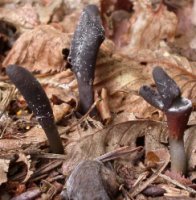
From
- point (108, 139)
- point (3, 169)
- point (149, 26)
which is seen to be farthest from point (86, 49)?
point (149, 26)

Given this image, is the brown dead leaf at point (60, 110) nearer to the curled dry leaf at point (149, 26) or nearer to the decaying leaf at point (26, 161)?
the decaying leaf at point (26, 161)

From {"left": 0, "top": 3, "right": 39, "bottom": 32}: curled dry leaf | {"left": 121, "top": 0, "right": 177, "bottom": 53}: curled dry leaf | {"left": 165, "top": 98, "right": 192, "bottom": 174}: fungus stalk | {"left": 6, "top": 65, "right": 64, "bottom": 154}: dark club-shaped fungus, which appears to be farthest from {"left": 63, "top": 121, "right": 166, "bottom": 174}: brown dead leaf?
{"left": 0, "top": 3, "right": 39, "bottom": 32}: curled dry leaf

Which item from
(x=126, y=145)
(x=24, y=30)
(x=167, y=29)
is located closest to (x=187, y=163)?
(x=126, y=145)

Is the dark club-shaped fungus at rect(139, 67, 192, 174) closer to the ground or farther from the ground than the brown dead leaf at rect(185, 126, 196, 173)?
farther from the ground

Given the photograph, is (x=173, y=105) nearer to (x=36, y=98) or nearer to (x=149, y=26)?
(x=36, y=98)

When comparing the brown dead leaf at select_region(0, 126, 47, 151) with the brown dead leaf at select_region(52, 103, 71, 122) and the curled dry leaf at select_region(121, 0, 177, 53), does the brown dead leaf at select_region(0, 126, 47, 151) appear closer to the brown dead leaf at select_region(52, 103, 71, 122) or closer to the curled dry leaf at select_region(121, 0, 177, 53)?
the brown dead leaf at select_region(52, 103, 71, 122)

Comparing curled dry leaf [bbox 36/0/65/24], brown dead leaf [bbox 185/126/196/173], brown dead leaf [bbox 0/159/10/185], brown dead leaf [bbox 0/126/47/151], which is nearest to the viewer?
brown dead leaf [bbox 0/159/10/185]

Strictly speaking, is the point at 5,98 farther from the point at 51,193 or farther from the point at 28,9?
the point at 28,9
